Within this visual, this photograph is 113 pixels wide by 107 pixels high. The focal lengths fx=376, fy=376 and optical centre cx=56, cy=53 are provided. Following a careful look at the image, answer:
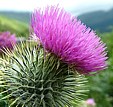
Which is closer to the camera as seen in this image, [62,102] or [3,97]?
[3,97]

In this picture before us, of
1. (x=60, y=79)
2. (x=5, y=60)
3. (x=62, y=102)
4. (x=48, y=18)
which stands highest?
(x=48, y=18)

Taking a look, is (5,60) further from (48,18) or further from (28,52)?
(48,18)

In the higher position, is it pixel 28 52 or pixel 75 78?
pixel 28 52

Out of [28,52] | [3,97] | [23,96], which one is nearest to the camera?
[3,97]

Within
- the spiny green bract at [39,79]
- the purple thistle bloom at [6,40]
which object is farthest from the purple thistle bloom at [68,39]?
the purple thistle bloom at [6,40]

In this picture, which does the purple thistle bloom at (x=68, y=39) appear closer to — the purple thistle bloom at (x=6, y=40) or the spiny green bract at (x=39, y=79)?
the spiny green bract at (x=39, y=79)

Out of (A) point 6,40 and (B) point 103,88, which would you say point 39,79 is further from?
(B) point 103,88

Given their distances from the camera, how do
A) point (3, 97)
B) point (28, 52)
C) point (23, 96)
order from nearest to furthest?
1. point (3, 97)
2. point (23, 96)
3. point (28, 52)

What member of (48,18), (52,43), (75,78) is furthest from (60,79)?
(48,18)
